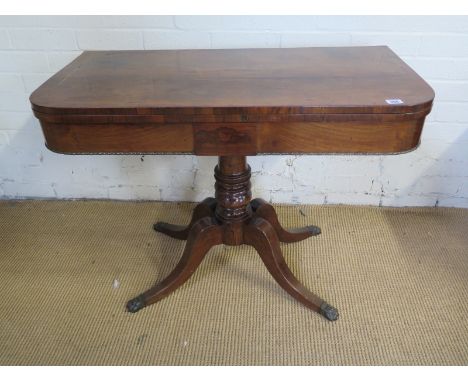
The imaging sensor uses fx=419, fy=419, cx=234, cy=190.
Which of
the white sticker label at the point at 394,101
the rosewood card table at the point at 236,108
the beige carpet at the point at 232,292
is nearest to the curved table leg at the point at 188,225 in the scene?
the beige carpet at the point at 232,292

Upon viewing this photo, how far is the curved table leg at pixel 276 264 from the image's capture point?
1165mm

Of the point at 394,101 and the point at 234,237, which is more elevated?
the point at 394,101

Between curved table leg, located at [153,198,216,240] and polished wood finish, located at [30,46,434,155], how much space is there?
0.43 meters

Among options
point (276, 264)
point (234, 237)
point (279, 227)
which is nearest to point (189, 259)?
point (234, 237)

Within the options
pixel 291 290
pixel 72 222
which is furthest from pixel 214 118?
pixel 72 222

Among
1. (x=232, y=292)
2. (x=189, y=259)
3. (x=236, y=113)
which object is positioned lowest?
(x=232, y=292)

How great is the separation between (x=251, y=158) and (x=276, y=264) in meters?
0.50

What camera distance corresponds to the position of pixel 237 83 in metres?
0.94

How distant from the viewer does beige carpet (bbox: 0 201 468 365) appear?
1.10 meters

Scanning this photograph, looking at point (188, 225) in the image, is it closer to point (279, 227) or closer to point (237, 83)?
point (279, 227)

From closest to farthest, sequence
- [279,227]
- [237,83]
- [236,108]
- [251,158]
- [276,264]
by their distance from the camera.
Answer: [236,108] < [237,83] < [276,264] < [279,227] < [251,158]

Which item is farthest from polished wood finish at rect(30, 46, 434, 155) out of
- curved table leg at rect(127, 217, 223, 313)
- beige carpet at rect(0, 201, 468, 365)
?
beige carpet at rect(0, 201, 468, 365)

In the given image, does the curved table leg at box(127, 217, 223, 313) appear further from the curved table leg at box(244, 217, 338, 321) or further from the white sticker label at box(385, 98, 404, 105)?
the white sticker label at box(385, 98, 404, 105)

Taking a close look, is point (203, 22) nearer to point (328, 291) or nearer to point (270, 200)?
point (270, 200)
